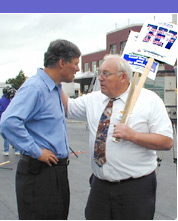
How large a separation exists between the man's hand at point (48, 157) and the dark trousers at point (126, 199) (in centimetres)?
53

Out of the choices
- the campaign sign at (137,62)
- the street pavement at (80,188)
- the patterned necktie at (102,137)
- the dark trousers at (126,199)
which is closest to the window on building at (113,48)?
the street pavement at (80,188)

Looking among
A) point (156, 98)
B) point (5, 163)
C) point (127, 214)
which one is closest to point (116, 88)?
point (156, 98)

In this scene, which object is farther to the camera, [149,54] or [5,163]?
[5,163]

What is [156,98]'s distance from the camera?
8.06ft

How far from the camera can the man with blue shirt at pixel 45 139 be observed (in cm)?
222

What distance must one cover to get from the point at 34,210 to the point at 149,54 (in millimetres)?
1613

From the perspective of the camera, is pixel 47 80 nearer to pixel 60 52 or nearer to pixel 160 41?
pixel 60 52

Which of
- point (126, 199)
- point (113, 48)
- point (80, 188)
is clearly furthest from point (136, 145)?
point (113, 48)

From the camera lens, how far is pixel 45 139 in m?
2.30

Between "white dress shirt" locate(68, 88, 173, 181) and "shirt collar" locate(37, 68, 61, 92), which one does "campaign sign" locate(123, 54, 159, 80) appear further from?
"shirt collar" locate(37, 68, 61, 92)

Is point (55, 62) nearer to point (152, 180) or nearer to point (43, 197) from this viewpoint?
point (43, 197)

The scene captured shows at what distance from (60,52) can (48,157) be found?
32.9 inches

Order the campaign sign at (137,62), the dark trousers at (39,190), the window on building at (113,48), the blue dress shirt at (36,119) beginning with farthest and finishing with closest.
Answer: the window on building at (113,48), the campaign sign at (137,62), the dark trousers at (39,190), the blue dress shirt at (36,119)

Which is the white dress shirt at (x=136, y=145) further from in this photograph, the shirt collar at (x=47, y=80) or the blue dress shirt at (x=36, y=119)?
the shirt collar at (x=47, y=80)
